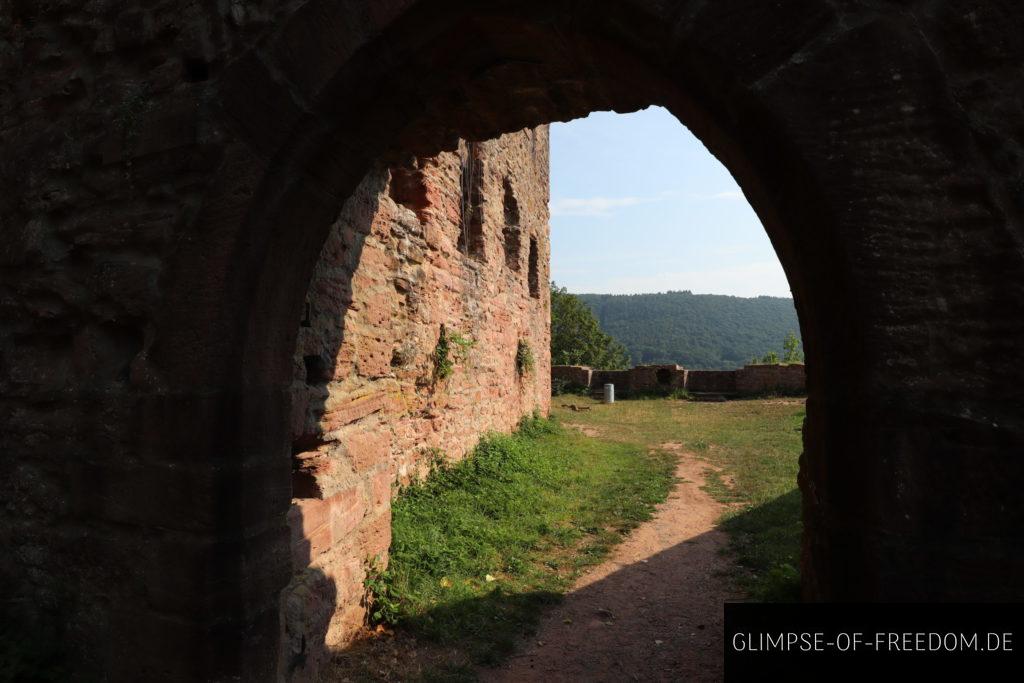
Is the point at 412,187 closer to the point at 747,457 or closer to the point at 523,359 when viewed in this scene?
the point at 523,359

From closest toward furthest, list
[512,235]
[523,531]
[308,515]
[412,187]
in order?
[308,515] → [523,531] → [412,187] → [512,235]

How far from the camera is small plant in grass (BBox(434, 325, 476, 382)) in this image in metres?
6.84

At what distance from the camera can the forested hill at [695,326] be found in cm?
11700

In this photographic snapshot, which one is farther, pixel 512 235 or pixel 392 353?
pixel 512 235

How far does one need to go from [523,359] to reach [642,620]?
715 cm

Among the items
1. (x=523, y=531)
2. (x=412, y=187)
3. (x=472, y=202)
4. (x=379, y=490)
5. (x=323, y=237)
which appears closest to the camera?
(x=323, y=237)

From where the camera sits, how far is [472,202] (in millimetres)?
8734

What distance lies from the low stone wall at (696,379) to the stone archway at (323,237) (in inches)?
710

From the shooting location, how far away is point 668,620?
414 centimetres

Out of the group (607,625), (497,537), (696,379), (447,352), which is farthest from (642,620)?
(696,379)

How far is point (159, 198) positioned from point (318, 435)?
69.0 inches

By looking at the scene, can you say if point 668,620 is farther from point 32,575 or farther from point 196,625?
point 32,575

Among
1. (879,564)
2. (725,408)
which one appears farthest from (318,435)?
(725,408)

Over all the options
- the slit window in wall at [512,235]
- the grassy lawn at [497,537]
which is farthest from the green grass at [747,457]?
the slit window in wall at [512,235]
